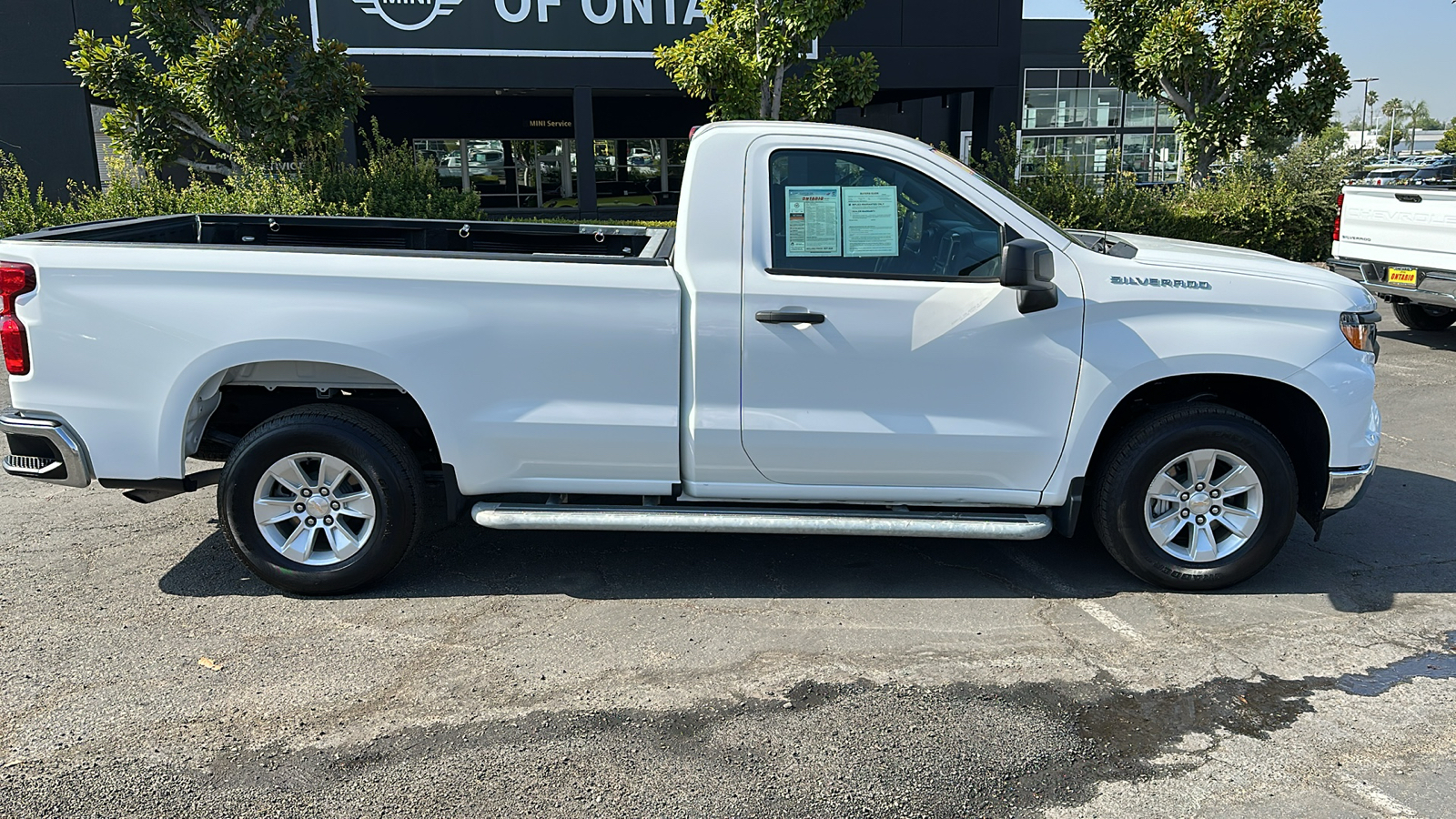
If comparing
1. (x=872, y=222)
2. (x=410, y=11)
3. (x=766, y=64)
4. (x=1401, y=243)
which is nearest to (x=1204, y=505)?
(x=872, y=222)

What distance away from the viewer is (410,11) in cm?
1903

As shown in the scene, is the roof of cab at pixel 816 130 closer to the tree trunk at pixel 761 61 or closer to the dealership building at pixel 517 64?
the dealership building at pixel 517 64

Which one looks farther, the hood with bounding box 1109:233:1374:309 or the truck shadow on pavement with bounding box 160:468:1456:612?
the truck shadow on pavement with bounding box 160:468:1456:612

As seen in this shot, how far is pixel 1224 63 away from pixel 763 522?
47.2ft

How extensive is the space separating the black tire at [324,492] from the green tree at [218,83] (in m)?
8.81

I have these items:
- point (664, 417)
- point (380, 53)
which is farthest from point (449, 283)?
point (380, 53)

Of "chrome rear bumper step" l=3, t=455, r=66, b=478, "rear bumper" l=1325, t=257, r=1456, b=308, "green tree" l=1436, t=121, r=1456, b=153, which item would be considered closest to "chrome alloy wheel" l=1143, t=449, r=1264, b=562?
"chrome rear bumper step" l=3, t=455, r=66, b=478

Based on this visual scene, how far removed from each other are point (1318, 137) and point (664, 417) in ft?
55.3

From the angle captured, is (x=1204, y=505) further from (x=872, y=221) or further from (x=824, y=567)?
(x=872, y=221)

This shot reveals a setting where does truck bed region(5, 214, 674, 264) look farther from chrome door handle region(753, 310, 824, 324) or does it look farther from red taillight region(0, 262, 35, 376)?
chrome door handle region(753, 310, 824, 324)

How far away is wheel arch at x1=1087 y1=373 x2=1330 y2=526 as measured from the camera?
489cm

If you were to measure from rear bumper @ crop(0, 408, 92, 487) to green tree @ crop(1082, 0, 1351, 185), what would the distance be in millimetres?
15549

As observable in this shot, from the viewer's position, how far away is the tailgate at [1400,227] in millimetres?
10070

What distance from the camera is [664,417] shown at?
183 inches
